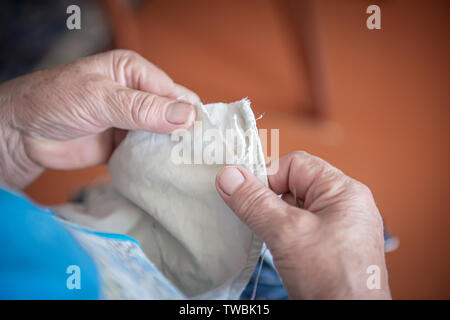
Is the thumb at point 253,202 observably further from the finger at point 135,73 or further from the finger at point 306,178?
the finger at point 135,73

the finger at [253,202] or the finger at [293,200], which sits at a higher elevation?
the finger at [253,202]

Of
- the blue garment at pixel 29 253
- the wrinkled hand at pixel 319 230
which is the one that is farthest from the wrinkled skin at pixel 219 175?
the blue garment at pixel 29 253

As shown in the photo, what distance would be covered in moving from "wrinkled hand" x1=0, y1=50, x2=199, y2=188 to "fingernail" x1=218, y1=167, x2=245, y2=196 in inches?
3.0

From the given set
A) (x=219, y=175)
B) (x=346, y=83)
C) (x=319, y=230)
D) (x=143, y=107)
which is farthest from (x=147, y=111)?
(x=346, y=83)

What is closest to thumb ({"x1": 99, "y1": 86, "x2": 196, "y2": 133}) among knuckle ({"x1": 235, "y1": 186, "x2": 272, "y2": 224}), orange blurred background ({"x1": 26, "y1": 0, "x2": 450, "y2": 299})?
knuckle ({"x1": 235, "y1": 186, "x2": 272, "y2": 224})

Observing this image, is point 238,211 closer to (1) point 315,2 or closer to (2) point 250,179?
(2) point 250,179

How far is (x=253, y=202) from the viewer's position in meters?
0.30

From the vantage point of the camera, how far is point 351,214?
0.94 ft

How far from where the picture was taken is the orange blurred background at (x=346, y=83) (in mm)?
711

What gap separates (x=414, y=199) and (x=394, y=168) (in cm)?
8

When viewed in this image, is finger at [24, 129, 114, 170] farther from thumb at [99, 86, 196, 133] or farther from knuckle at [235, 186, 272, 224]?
knuckle at [235, 186, 272, 224]

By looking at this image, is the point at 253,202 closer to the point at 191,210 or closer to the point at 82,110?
the point at 191,210

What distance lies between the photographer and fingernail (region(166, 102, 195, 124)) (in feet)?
1.14
